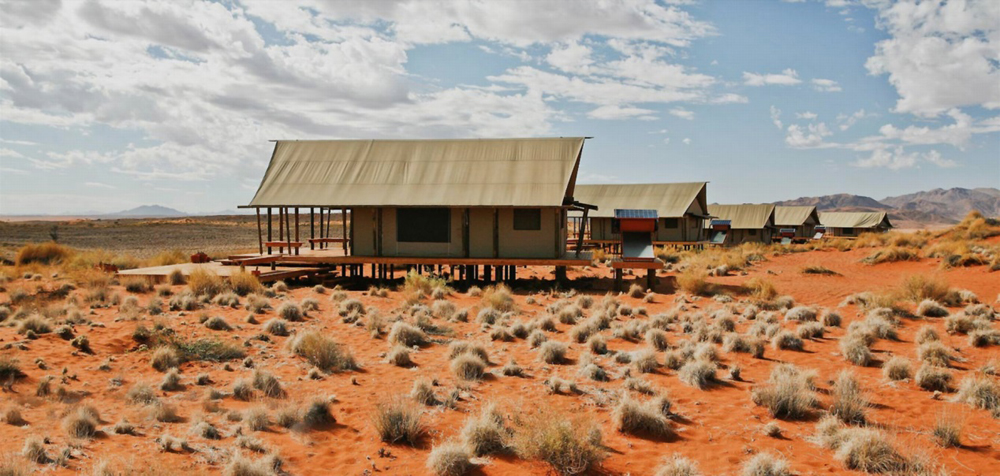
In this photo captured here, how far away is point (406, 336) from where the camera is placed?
12.7 m

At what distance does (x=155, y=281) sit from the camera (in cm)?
2073

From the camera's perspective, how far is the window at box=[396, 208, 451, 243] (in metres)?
23.0

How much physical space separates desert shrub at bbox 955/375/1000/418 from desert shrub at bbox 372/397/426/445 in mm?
7757

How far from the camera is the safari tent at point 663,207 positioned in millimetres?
43719

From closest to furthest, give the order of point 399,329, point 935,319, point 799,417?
point 799,417
point 399,329
point 935,319

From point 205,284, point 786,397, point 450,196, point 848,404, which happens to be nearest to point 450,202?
point 450,196

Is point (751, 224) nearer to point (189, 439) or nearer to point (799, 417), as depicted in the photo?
point (799, 417)

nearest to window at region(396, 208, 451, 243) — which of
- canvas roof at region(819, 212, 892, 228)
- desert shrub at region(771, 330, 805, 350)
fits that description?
desert shrub at region(771, 330, 805, 350)

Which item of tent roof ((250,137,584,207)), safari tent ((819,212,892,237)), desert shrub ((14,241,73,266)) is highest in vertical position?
tent roof ((250,137,584,207))

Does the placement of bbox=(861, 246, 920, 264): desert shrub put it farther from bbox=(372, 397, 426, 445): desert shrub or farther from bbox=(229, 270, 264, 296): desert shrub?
bbox=(372, 397, 426, 445): desert shrub

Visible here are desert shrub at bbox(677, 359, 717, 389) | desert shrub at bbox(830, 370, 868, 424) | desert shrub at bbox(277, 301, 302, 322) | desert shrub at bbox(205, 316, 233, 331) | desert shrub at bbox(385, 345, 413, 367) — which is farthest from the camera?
desert shrub at bbox(277, 301, 302, 322)

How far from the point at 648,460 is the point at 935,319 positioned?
494 inches

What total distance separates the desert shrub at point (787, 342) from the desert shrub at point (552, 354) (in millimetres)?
4541

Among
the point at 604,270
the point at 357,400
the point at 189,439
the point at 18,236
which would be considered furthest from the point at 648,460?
the point at 18,236
